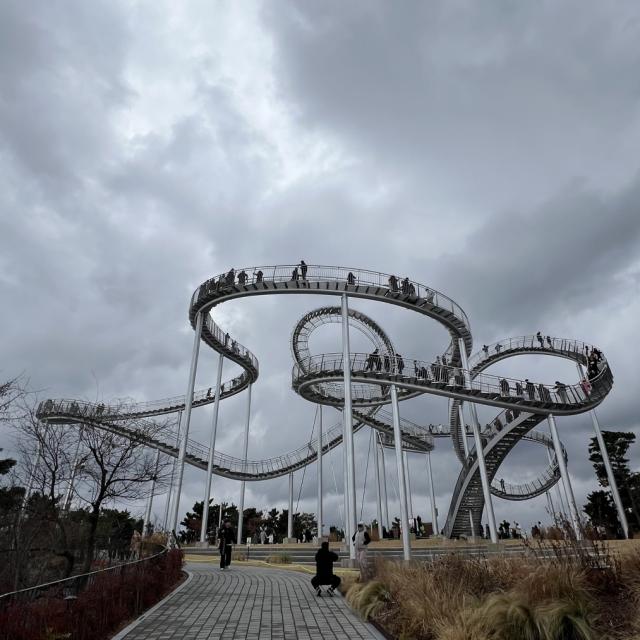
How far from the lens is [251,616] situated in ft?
27.8

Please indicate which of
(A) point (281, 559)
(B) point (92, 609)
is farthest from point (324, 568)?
(A) point (281, 559)

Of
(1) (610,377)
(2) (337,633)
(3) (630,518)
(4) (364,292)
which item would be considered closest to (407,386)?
(4) (364,292)

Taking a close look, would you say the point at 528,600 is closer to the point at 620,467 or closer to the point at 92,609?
the point at 92,609

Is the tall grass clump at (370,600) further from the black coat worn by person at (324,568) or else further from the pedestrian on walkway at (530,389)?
the pedestrian on walkway at (530,389)

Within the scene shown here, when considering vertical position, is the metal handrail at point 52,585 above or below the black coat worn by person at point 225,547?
below

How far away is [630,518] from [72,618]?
Result: 43644 millimetres

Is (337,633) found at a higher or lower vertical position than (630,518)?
lower

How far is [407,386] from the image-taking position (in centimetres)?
2202

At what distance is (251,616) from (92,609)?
2819 mm

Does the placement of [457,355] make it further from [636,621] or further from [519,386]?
[636,621]

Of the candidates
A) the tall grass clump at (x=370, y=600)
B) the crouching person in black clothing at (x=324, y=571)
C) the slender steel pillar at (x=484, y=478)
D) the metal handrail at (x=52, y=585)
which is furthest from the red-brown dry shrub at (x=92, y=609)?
the slender steel pillar at (x=484, y=478)

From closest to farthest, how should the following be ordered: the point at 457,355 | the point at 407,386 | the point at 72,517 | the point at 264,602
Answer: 1. the point at 264,602
2. the point at 72,517
3. the point at 407,386
4. the point at 457,355

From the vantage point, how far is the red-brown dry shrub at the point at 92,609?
5258 millimetres

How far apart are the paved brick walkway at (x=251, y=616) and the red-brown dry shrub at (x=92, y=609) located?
36 centimetres
